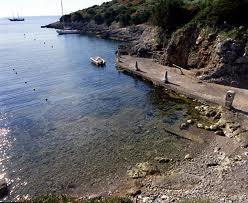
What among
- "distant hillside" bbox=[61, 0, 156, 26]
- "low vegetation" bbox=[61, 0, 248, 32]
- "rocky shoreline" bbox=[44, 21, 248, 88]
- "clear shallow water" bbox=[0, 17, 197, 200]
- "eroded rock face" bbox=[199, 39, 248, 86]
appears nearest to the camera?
"clear shallow water" bbox=[0, 17, 197, 200]

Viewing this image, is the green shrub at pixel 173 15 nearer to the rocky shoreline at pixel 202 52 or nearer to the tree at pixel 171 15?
the tree at pixel 171 15

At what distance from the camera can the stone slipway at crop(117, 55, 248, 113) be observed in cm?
4184

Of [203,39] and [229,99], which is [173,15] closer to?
[203,39]

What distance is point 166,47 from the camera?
61.2 meters

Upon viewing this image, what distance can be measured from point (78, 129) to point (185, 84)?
66.0ft

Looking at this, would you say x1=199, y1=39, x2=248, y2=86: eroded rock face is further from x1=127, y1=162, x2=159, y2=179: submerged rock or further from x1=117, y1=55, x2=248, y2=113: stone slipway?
x1=127, y1=162, x2=159, y2=179: submerged rock

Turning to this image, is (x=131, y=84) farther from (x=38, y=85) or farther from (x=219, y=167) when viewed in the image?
(x=219, y=167)

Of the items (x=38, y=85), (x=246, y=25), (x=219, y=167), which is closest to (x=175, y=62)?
(x=246, y=25)

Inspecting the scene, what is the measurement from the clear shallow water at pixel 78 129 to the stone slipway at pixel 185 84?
233 centimetres

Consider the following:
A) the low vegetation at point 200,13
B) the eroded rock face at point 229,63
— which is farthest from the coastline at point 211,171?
the low vegetation at point 200,13

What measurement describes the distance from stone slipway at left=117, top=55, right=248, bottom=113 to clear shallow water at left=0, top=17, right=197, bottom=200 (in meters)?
2.33

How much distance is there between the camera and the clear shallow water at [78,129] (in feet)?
91.1

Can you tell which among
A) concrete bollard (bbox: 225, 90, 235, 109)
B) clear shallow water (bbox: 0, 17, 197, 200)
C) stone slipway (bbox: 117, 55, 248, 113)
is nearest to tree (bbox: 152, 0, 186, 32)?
stone slipway (bbox: 117, 55, 248, 113)

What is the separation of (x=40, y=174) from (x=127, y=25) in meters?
93.0
